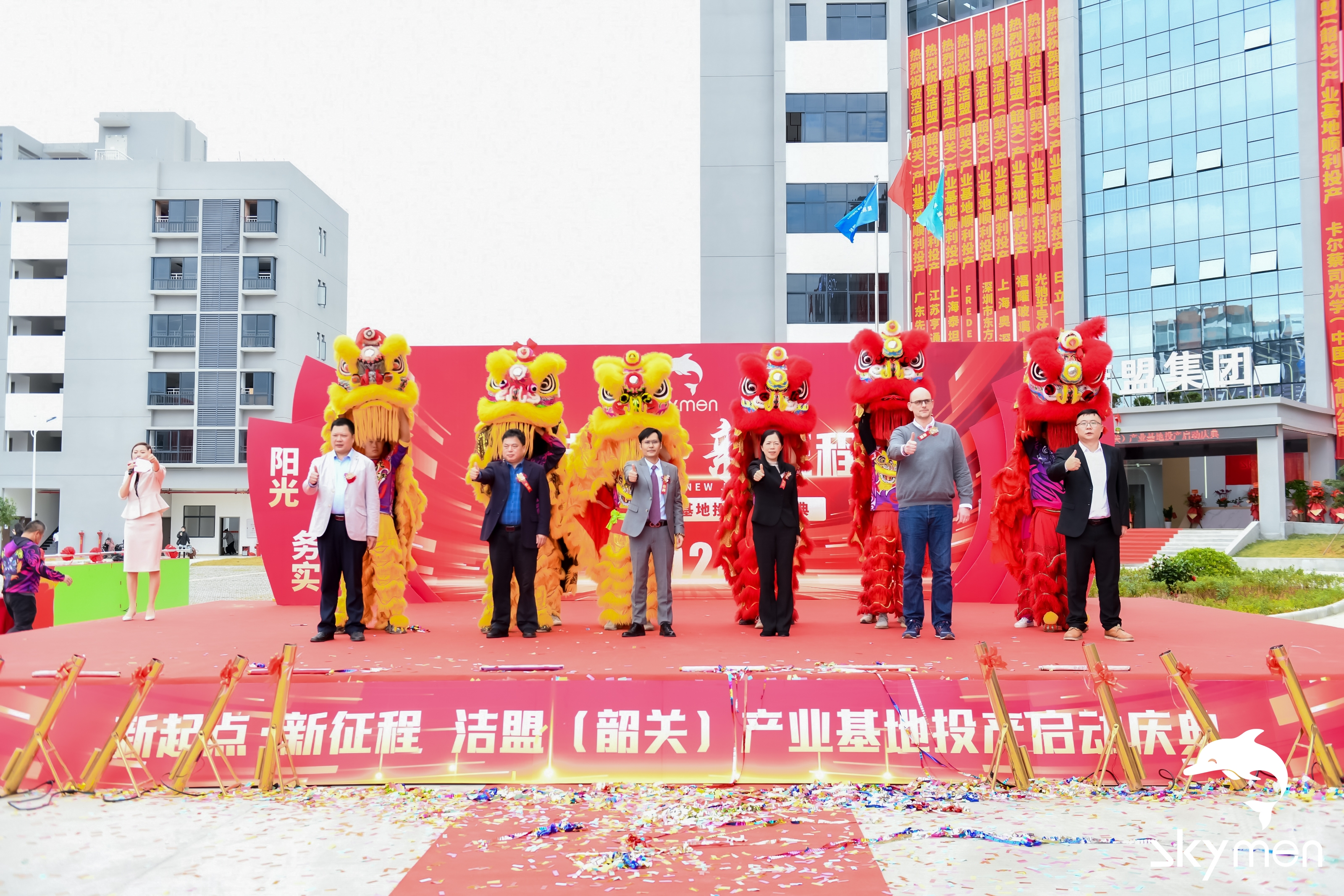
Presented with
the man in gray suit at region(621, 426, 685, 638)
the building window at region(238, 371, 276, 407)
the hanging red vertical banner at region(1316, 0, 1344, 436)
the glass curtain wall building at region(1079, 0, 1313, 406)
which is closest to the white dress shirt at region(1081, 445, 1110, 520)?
the man in gray suit at region(621, 426, 685, 638)

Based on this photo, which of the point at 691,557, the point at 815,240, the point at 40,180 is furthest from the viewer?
the point at 40,180

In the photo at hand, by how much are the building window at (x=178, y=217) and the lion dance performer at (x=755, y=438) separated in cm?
3236

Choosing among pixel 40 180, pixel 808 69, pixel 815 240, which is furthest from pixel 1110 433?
pixel 40 180

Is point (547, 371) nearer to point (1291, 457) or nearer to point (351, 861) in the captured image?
point (351, 861)

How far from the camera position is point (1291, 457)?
23594 millimetres

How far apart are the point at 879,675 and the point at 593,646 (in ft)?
6.03

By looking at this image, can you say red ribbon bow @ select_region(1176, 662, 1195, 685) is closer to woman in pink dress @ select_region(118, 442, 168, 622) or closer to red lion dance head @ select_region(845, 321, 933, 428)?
red lion dance head @ select_region(845, 321, 933, 428)

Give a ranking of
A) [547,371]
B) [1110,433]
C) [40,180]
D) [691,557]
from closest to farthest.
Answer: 1. [547,371]
2. [1110,433]
3. [691,557]
4. [40,180]

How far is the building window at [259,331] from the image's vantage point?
1273 inches

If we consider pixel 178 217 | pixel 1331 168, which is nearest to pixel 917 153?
pixel 1331 168

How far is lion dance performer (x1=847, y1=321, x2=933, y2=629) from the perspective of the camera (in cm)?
593

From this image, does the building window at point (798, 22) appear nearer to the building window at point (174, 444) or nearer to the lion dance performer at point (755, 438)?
the lion dance performer at point (755, 438)

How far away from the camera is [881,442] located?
6027 millimetres

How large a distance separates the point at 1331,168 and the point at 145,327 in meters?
36.2
